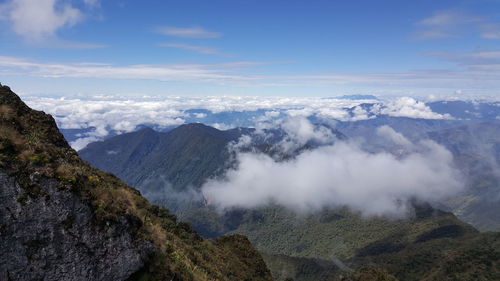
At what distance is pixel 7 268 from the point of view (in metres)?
18.5

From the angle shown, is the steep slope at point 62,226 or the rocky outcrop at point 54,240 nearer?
the rocky outcrop at point 54,240

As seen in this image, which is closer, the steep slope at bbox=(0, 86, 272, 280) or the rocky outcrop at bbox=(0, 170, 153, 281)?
the rocky outcrop at bbox=(0, 170, 153, 281)

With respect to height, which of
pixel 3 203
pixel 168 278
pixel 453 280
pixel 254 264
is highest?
pixel 3 203

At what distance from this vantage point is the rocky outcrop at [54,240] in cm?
1875

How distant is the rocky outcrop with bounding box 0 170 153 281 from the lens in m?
18.8

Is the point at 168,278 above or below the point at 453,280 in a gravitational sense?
above

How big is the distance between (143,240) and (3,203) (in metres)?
8.16

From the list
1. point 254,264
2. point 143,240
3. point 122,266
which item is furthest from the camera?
point 254,264

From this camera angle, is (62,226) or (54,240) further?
(62,226)

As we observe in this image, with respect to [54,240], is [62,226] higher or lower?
higher

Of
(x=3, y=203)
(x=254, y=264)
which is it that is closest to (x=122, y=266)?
(x=3, y=203)

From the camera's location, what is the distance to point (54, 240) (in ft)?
64.0

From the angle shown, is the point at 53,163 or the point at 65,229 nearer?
the point at 65,229

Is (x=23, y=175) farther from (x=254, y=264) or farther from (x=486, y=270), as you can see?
(x=486, y=270)
